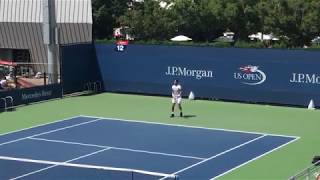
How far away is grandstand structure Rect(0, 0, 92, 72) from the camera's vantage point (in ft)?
141

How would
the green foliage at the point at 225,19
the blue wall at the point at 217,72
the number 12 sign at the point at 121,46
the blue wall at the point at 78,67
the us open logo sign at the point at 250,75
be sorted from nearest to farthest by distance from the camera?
the blue wall at the point at 217,72, the us open logo sign at the point at 250,75, the blue wall at the point at 78,67, the number 12 sign at the point at 121,46, the green foliage at the point at 225,19

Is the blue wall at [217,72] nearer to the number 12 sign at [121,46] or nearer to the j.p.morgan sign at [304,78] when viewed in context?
the j.p.morgan sign at [304,78]

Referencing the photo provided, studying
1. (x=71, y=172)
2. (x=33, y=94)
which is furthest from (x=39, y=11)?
(x=71, y=172)

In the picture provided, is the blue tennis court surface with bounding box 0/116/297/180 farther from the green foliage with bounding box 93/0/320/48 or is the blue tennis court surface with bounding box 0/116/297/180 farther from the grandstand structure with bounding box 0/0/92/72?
the green foliage with bounding box 93/0/320/48

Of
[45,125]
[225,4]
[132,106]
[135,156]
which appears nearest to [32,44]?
[225,4]

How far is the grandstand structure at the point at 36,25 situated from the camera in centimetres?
4306

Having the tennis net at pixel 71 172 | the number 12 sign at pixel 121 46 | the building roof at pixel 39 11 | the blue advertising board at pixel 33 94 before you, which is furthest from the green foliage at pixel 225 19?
the tennis net at pixel 71 172

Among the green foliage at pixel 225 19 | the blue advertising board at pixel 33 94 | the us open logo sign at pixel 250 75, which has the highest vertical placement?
the green foliage at pixel 225 19

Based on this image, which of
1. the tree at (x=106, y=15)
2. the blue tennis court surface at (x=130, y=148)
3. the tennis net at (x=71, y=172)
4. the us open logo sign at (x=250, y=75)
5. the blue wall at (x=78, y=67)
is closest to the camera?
the tennis net at (x=71, y=172)

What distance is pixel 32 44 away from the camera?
4400 centimetres

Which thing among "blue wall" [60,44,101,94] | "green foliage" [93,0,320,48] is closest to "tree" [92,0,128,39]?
"green foliage" [93,0,320,48]

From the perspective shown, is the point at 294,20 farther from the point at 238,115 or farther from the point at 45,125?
the point at 45,125

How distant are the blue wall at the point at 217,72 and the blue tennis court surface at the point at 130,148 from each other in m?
6.40

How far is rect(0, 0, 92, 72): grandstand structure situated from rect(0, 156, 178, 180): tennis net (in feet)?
88.7
